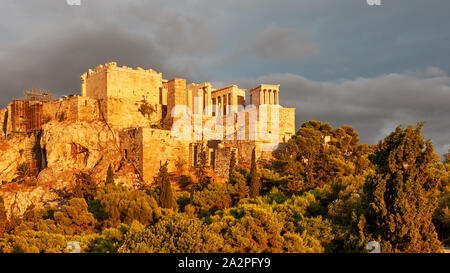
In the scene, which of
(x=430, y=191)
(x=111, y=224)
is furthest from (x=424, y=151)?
(x=111, y=224)

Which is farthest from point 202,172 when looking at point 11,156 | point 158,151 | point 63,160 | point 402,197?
point 11,156

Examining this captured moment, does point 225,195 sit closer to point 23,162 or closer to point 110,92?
point 110,92

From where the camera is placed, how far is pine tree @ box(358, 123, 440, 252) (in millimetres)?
15430

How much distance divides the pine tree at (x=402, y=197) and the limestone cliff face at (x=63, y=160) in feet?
82.9

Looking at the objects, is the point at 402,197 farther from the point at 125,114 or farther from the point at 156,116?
the point at 156,116

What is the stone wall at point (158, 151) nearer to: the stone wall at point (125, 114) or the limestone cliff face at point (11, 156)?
the stone wall at point (125, 114)

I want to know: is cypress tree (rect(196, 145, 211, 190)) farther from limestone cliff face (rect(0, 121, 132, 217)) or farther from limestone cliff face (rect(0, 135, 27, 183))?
limestone cliff face (rect(0, 135, 27, 183))

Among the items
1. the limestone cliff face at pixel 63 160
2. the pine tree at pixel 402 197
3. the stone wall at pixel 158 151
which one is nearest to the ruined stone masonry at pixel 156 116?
the stone wall at pixel 158 151

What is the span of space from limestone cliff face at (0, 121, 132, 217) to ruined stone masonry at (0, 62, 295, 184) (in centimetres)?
69

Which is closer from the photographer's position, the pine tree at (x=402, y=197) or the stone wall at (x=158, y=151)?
the pine tree at (x=402, y=197)

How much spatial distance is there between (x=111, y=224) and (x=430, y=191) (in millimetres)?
16877

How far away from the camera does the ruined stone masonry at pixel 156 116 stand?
130 ft

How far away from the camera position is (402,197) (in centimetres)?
1579
